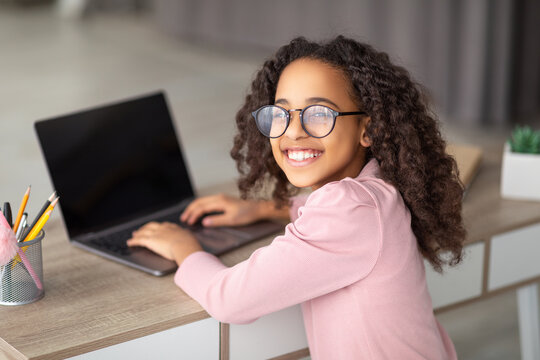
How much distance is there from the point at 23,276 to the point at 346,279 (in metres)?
0.53

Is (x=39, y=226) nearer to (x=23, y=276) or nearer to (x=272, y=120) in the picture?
(x=23, y=276)

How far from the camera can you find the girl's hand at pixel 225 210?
5.50 feet

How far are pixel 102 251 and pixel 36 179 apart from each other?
2151 millimetres

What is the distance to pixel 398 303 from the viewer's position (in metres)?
1.28

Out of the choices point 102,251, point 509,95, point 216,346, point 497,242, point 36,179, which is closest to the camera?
point 216,346

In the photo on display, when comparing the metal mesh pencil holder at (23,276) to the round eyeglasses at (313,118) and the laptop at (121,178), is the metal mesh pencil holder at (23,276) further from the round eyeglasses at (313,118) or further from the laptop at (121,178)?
the round eyeglasses at (313,118)

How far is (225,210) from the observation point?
1.70 metres

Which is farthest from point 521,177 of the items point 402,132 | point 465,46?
point 465,46

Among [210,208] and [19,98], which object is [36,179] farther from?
[210,208]

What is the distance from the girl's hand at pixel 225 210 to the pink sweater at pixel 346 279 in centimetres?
33

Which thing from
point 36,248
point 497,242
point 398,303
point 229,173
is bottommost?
point 229,173

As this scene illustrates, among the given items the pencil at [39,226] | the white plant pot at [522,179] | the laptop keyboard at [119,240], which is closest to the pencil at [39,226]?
the pencil at [39,226]

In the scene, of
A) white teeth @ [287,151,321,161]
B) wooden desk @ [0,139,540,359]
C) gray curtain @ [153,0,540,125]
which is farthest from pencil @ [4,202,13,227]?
gray curtain @ [153,0,540,125]

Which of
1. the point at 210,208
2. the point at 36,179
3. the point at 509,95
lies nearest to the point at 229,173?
the point at 36,179
